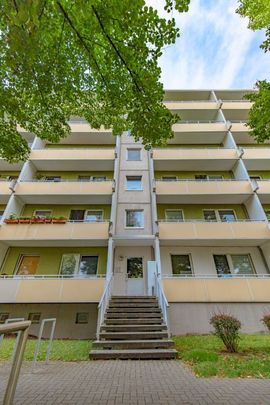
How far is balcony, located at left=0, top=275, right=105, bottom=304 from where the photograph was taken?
405 inches

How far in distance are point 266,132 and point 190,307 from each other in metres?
8.19

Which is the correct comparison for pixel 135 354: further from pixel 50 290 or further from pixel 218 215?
pixel 218 215

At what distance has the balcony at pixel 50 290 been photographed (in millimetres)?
10281

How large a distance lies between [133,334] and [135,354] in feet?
2.98

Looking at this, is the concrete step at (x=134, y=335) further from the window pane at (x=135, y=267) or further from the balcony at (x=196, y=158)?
the balcony at (x=196, y=158)

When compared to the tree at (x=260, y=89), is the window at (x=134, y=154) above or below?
above

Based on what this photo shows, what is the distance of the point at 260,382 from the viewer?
403 cm

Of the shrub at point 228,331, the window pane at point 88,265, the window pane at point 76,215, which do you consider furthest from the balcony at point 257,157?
the window pane at point 88,265

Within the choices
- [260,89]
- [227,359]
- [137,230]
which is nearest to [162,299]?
[227,359]

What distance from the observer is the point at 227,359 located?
214 inches

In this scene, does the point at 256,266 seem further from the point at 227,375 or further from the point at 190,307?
the point at 227,375

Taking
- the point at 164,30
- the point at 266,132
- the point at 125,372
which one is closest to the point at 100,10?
the point at 164,30

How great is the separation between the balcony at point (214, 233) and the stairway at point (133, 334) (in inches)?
160

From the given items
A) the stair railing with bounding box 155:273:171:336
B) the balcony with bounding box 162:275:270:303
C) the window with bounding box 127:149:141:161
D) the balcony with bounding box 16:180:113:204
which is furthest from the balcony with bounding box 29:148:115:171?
the balcony with bounding box 162:275:270:303
